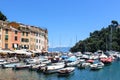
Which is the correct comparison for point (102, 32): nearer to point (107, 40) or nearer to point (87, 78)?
point (107, 40)

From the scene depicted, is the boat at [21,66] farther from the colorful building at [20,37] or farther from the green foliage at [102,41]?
the green foliage at [102,41]

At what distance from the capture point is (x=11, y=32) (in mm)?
95875

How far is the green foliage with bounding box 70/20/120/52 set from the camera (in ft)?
525

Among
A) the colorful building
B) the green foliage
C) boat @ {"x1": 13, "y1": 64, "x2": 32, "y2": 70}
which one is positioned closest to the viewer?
boat @ {"x1": 13, "y1": 64, "x2": 32, "y2": 70}

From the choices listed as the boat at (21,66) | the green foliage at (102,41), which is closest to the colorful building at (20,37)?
the boat at (21,66)

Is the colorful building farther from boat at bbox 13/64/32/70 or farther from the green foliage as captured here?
the green foliage

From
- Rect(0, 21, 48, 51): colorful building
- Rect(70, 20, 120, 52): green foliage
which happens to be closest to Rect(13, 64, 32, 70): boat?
Rect(0, 21, 48, 51): colorful building

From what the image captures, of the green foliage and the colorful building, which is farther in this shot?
the green foliage

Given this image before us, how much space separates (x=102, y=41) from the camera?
536 ft

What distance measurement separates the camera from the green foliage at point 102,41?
160 meters

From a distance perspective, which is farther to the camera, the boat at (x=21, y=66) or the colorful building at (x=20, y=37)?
the colorful building at (x=20, y=37)

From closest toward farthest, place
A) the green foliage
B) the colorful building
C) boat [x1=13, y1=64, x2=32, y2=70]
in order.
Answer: boat [x1=13, y1=64, x2=32, y2=70], the colorful building, the green foliage

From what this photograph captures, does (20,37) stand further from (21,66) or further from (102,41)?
(102,41)

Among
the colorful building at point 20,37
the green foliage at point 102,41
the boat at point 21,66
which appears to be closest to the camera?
the boat at point 21,66
